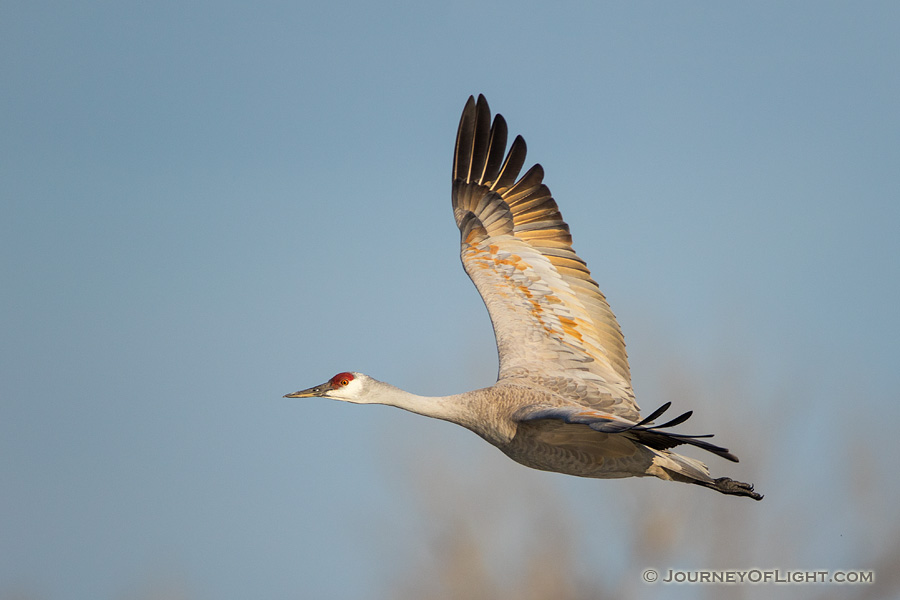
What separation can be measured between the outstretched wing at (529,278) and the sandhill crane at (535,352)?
0.04 feet

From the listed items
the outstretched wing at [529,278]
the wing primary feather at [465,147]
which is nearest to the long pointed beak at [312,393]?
the outstretched wing at [529,278]

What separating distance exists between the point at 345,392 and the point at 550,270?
280cm

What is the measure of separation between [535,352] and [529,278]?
99 cm

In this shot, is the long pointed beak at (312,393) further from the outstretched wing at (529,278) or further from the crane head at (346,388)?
the outstretched wing at (529,278)

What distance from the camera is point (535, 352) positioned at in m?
11.0

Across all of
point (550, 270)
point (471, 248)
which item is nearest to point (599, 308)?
point (550, 270)

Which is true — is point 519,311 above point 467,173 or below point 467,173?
below

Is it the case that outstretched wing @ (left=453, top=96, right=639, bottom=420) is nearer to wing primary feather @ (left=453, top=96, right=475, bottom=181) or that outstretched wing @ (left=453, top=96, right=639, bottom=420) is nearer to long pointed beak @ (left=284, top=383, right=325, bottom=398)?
wing primary feather @ (left=453, top=96, right=475, bottom=181)

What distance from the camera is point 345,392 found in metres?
10.6

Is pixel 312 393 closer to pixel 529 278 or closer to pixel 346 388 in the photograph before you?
pixel 346 388

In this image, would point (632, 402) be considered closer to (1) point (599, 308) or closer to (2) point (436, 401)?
(1) point (599, 308)

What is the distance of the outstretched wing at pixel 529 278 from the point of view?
10766 millimetres

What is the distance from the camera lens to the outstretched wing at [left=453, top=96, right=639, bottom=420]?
35.3 feet

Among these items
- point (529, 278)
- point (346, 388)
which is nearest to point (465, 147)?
point (529, 278)
